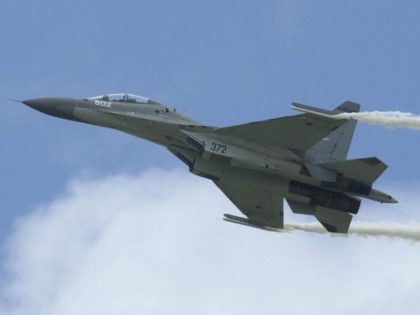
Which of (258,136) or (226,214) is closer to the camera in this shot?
(258,136)

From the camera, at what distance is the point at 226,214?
185 ft

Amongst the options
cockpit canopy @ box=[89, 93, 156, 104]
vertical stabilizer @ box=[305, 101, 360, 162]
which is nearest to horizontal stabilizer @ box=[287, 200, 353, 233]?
vertical stabilizer @ box=[305, 101, 360, 162]

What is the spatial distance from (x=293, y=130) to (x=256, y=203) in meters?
4.73

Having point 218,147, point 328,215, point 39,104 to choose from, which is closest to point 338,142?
point 328,215

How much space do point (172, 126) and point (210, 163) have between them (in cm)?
202

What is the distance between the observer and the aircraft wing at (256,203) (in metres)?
55.1

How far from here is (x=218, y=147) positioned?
5231cm

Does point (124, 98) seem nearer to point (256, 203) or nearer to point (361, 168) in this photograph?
point (256, 203)

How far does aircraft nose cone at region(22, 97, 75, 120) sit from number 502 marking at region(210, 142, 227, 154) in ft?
17.7

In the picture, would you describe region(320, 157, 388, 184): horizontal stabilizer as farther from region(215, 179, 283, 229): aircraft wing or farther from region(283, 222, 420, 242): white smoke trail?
region(283, 222, 420, 242): white smoke trail

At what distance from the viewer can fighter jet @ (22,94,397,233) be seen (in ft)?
171

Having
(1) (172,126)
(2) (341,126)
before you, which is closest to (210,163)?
(1) (172,126)

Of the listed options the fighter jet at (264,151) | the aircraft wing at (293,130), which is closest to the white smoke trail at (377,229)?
the fighter jet at (264,151)

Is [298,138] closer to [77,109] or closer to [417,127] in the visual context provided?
[417,127]
